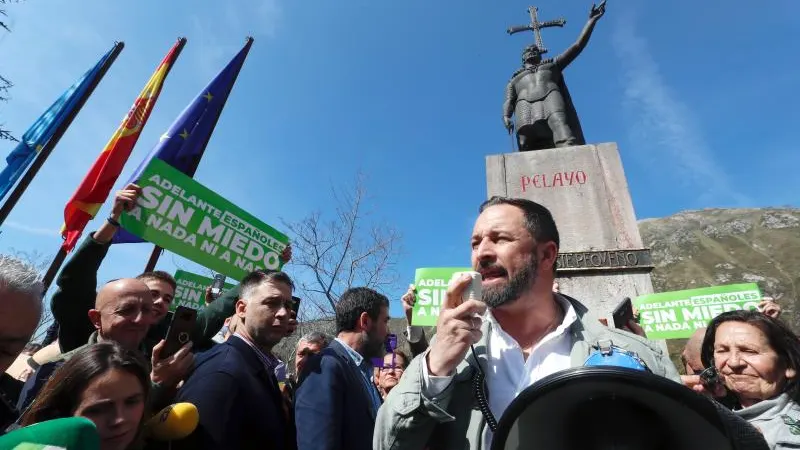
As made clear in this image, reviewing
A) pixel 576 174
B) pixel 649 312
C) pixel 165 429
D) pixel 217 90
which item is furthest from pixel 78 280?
pixel 217 90

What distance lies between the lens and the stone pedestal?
5.09 metres

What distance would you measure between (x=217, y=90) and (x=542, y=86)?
21.3ft

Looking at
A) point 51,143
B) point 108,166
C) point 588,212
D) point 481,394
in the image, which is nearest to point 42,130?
point 51,143

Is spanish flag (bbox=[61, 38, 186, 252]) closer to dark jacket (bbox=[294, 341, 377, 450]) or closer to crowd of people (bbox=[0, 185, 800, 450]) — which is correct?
crowd of people (bbox=[0, 185, 800, 450])

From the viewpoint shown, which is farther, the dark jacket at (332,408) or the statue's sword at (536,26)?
the statue's sword at (536,26)

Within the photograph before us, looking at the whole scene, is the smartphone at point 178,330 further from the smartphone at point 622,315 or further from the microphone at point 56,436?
the smartphone at point 622,315

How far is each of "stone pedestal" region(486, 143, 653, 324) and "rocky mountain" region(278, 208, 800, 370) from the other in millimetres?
67435

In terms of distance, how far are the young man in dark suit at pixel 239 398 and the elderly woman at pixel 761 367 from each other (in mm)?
2205

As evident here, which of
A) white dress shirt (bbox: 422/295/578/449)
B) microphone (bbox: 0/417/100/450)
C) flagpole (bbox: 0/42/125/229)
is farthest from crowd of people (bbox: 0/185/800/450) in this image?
flagpole (bbox: 0/42/125/229)

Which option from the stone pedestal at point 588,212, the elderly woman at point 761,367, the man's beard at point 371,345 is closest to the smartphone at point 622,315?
the elderly woman at point 761,367

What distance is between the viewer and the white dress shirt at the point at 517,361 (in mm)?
1580

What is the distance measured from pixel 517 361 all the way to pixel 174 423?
1.38 m

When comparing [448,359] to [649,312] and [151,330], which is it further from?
[649,312]

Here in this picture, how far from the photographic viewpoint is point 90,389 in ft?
5.58
